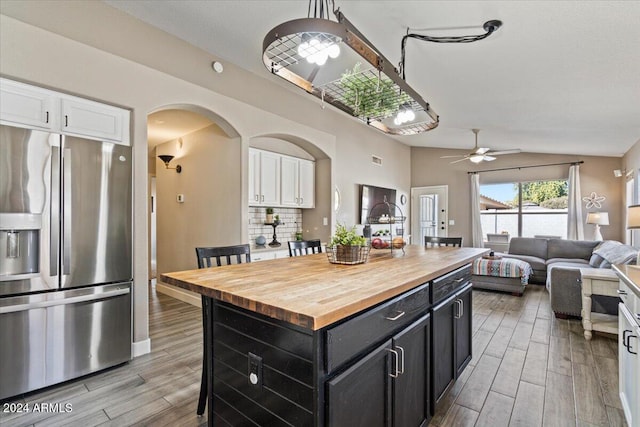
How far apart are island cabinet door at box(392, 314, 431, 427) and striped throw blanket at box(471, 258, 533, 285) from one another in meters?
3.67

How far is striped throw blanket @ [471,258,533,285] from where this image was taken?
194 inches

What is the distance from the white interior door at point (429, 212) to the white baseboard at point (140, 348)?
7.05 meters

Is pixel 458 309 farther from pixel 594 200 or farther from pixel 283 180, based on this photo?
pixel 594 200

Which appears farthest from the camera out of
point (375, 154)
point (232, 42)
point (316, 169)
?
point (375, 154)

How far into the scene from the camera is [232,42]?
11.3 ft

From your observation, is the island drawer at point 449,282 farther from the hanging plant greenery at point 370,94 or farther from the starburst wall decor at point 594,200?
the starburst wall decor at point 594,200

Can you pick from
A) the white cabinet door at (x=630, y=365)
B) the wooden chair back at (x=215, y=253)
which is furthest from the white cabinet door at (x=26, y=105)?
the white cabinet door at (x=630, y=365)

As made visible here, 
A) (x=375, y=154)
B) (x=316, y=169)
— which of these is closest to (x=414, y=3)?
(x=316, y=169)

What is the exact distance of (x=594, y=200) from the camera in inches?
260

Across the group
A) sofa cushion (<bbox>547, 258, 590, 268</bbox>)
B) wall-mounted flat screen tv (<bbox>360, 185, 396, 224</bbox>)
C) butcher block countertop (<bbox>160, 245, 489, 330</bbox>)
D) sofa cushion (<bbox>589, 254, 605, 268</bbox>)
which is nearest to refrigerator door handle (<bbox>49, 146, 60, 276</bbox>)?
A: butcher block countertop (<bbox>160, 245, 489, 330</bbox>)

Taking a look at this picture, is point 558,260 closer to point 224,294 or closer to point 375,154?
point 375,154

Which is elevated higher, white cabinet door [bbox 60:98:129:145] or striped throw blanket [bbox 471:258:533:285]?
white cabinet door [bbox 60:98:129:145]

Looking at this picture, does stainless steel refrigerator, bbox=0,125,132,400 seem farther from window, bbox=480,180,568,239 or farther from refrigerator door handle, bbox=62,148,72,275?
window, bbox=480,180,568,239

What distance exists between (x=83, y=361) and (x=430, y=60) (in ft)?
13.6
